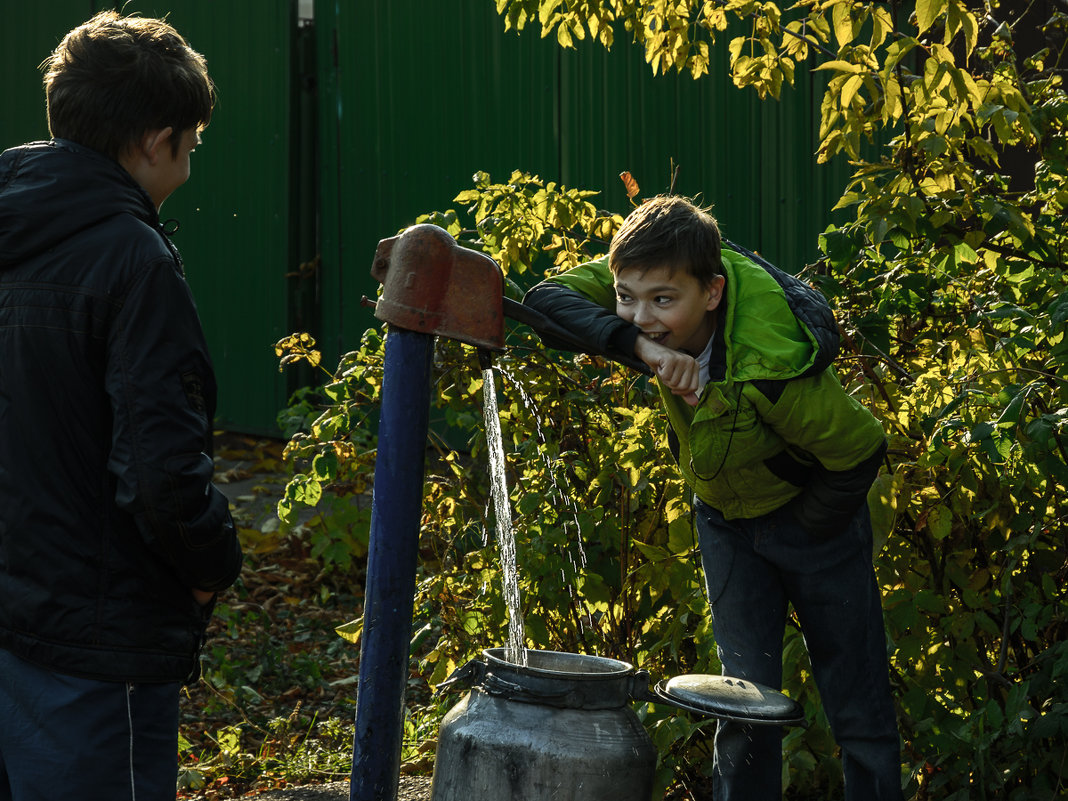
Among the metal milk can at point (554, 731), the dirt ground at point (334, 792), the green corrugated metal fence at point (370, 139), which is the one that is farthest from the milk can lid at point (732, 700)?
the green corrugated metal fence at point (370, 139)

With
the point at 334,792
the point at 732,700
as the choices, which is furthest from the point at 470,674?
the point at 334,792

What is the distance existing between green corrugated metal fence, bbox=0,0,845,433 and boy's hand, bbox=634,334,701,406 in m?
4.35

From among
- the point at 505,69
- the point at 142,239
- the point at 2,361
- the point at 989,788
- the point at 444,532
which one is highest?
the point at 505,69

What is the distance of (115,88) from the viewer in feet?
6.80

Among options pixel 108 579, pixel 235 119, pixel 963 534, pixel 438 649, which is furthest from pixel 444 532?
pixel 235 119

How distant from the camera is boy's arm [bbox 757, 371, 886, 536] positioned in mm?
2355

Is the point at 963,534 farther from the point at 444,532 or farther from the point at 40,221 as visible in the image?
the point at 40,221

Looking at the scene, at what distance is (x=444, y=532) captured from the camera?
3.70m

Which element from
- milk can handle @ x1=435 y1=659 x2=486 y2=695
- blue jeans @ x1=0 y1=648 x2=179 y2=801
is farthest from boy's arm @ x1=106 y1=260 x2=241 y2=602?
milk can handle @ x1=435 y1=659 x2=486 y2=695

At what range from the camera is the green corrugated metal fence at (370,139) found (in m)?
6.70

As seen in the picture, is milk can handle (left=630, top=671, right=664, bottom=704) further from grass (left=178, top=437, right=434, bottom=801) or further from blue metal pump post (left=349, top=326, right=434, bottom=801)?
A: grass (left=178, top=437, right=434, bottom=801)

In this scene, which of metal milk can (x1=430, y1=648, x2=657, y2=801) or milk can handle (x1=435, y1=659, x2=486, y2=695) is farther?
milk can handle (x1=435, y1=659, x2=486, y2=695)

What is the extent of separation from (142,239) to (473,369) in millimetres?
1636

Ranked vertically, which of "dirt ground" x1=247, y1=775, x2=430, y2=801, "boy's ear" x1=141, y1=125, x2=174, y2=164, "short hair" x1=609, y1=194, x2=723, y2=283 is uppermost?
"boy's ear" x1=141, y1=125, x2=174, y2=164
